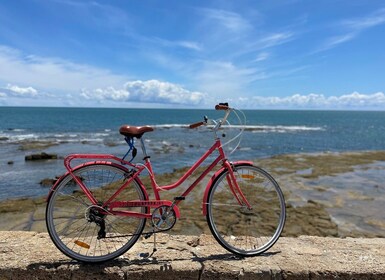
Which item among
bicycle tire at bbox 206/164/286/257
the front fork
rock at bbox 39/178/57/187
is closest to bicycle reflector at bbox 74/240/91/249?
bicycle tire at bbox 206/164/286/257

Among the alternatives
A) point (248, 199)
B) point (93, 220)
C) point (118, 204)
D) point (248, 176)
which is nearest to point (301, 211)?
point (248, 199)

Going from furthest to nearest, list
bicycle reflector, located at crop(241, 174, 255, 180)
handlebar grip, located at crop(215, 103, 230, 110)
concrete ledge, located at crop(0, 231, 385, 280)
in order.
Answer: bicycle reflector, located at crop(241, 174, 255, 180) < handlebar grip, located at crop(215, 103, 230, 110) < concrete ledge, located at crop(0, 231, 385, 280)

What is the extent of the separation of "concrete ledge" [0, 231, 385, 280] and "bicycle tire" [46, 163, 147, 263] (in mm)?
152

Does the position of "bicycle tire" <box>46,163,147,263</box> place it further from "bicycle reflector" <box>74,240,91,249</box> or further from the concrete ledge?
the concrete ledge

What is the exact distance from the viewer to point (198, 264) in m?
3.38

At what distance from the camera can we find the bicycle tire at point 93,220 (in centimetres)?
340

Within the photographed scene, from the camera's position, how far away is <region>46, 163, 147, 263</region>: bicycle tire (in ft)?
11.2

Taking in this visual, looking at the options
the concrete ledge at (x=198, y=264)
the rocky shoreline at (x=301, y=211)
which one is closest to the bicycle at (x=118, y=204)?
the concrete ledge at (x=198, y=264)

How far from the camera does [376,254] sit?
3.74 meters

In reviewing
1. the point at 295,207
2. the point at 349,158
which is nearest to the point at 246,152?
the point at 349,158

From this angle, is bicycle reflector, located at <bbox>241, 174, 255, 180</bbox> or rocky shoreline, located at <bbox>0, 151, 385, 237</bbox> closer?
bicycle reflector, located at <bbox>241, 174, 255, 180</bbox>

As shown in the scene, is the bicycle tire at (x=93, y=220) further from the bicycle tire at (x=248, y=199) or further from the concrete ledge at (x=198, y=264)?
the bicycle tire at (x=248, y=199)

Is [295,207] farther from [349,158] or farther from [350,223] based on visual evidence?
[349,158]

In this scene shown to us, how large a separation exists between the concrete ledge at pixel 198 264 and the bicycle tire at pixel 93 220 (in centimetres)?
15
